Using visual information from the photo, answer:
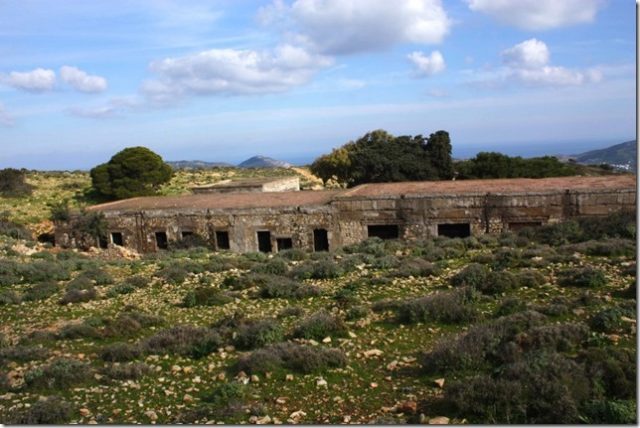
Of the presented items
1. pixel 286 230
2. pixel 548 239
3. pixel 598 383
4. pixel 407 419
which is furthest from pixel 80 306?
pixel 548 239

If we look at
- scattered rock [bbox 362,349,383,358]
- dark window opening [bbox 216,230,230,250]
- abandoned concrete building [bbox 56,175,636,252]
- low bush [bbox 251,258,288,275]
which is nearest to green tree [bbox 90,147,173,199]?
abandoned concrete building [bbox 56,175,636,252]

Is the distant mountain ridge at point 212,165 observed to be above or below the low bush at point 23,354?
above

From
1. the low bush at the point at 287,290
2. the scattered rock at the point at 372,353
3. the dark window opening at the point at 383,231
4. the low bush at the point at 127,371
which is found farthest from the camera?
the dark window opening at the point at 383,231

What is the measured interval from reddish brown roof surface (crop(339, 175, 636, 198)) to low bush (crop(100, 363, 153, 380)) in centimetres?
1665

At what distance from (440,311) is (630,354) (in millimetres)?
3463

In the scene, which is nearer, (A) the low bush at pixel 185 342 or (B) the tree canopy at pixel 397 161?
(A) the low bush at pixel 185 342

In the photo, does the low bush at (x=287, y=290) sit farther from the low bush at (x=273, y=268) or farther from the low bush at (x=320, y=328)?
the low bush at (x=320, y=328)

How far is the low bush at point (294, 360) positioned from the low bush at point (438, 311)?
2162 mm

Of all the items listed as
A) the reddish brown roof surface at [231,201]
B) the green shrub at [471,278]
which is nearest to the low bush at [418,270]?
the green shrub at [471,278]

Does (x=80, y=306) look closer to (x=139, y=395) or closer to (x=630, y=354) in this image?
(x=139, y=395)

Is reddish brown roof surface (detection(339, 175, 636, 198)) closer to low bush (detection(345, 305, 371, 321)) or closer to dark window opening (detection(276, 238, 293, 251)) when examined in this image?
dark window opening (detection(276, 238, 293, 251))

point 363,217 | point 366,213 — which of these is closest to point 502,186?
point 366,213

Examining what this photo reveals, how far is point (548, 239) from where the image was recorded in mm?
18516

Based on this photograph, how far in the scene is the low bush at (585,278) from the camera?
1126 centimetres
